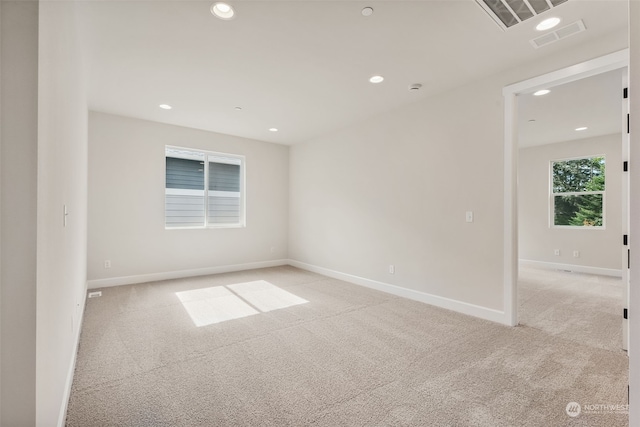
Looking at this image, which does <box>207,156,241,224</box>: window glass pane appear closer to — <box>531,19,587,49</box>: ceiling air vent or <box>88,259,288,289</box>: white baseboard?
<box>88,259,288,289</box>: white baseboard

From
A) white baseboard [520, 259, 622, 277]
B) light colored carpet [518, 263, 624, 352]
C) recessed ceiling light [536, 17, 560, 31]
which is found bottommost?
light colored carpet [518, 263, 624, 352]

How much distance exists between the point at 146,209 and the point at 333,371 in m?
4.11

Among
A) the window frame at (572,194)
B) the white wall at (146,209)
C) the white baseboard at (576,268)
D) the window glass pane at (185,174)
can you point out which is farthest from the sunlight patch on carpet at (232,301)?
the window frame at (572,194)

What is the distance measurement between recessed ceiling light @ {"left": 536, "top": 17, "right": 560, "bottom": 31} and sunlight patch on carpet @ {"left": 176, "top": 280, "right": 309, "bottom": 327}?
357 centimetres

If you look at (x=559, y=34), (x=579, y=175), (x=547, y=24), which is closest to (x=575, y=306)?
(x=559, y=34)

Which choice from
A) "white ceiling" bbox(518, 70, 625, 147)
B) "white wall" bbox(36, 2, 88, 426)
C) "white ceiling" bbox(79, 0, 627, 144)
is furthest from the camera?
"white ceiling" bbox(518, 70, 625, 147)

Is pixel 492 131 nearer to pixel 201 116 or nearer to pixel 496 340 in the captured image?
pixel 496 340

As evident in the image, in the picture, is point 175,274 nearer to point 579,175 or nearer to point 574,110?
point 574,110

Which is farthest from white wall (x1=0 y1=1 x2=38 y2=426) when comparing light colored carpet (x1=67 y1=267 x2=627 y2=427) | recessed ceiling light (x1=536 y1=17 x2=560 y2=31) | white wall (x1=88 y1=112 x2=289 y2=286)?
white wall (x1=88 y1=112 x2=289 y2=286)

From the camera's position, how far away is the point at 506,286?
3031 mm

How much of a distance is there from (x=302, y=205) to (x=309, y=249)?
92 cm

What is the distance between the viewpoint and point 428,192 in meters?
3.77

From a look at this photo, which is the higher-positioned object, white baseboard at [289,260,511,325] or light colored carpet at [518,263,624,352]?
white baseboard at [289,260,511,325]

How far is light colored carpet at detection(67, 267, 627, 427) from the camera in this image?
1.68 metres
